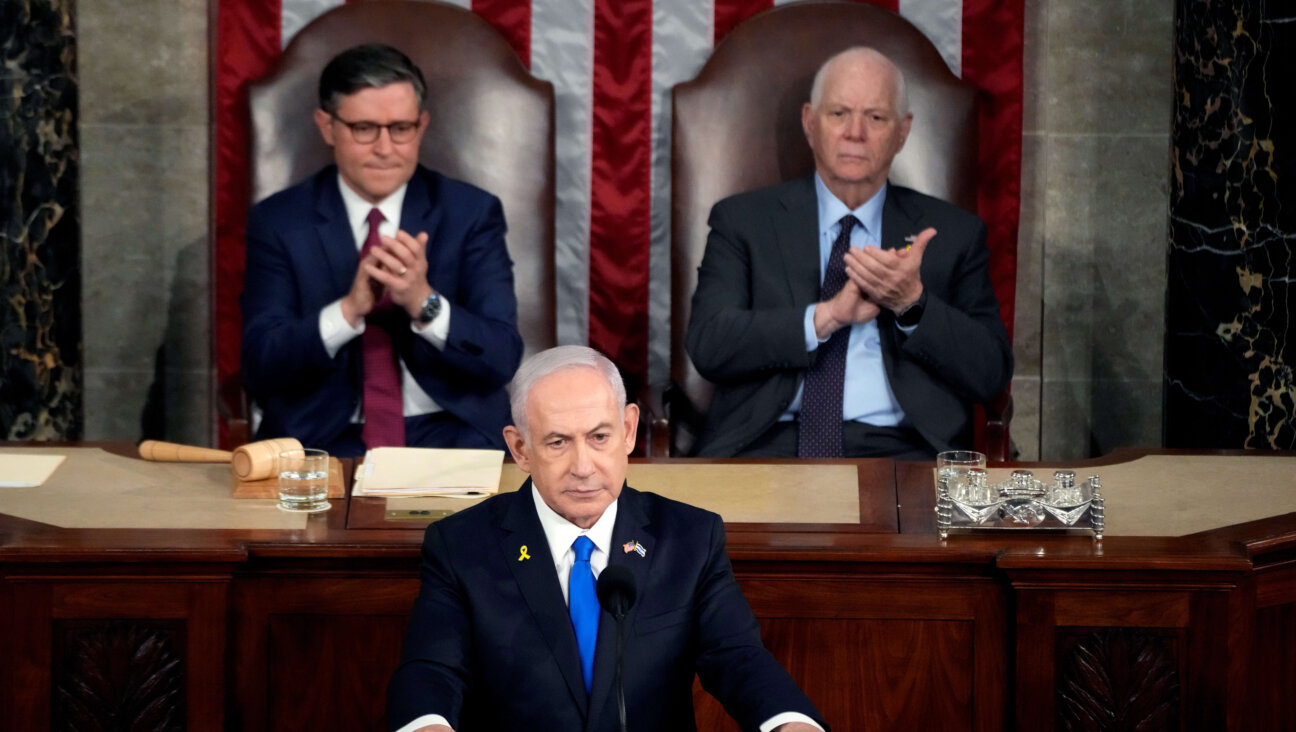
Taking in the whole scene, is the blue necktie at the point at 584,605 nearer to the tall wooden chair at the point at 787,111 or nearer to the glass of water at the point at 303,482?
the glass of water at the point at 303,482

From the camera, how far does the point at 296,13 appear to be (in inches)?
181

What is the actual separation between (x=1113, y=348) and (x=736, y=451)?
150cm

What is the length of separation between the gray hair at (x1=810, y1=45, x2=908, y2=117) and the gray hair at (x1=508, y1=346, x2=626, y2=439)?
1.98m

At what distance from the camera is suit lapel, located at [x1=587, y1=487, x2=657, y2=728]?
227 cm

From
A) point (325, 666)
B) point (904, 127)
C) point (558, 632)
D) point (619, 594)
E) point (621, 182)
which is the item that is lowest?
point (325, 666)

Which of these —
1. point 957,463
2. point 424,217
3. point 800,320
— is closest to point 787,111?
point 800,320

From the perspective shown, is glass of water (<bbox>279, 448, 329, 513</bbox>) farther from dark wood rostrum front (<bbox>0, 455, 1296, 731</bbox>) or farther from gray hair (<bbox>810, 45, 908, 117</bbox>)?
gray hair (<bbox>810, 45, 908, 117</bbox>)

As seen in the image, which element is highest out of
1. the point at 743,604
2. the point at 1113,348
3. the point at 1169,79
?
the point at 1169,79

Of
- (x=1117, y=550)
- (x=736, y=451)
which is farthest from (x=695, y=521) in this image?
(x=736, y=451)

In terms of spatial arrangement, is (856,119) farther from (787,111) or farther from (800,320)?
(800,320)

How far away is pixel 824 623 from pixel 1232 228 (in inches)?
80.7

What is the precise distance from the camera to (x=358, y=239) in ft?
13.6

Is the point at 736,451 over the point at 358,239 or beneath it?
beneath

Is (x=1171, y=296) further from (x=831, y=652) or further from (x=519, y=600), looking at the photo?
(x=519, y=600)
